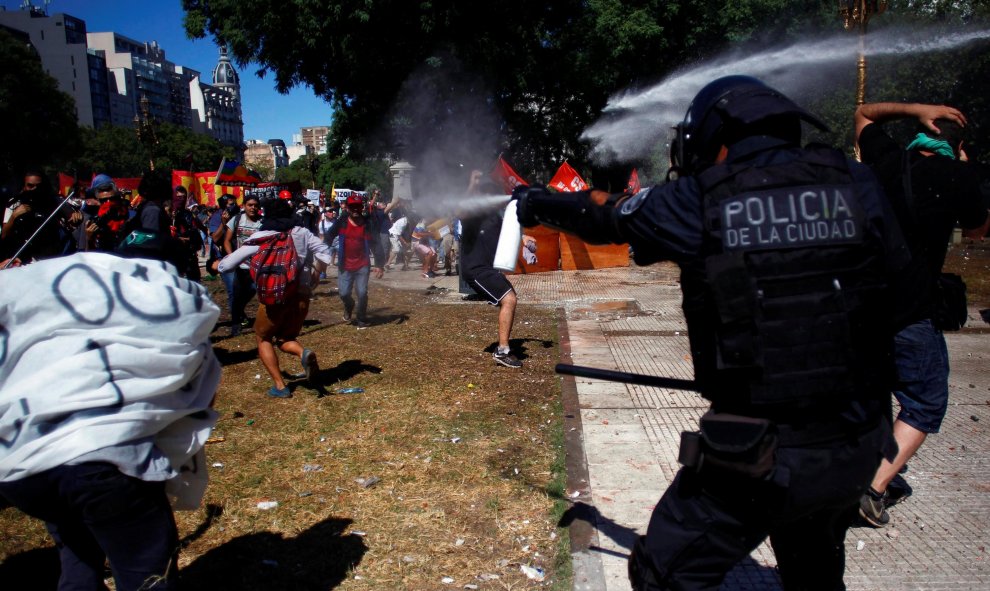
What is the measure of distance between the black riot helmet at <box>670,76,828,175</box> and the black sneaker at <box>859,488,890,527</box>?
2318 millimetres

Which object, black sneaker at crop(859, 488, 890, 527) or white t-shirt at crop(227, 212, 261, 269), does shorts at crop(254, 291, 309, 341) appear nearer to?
white t-shirt at crop(227, 212, 261, 269)

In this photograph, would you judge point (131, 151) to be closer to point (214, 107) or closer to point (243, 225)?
point (243, 225)

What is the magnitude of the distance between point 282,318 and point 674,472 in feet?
11.5

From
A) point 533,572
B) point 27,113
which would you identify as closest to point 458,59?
point 533,572

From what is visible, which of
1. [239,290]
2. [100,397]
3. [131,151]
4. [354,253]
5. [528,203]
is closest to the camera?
[100,397]

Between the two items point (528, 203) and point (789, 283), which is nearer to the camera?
point (789, 283)

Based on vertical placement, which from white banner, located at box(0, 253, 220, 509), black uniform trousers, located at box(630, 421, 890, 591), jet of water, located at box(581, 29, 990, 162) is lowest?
black uniform trousers, located at box(630, 421, 890, 591)

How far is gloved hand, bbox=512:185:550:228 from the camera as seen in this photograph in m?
2.58

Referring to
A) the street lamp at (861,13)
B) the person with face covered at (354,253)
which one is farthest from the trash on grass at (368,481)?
the street lamp at (861,13)

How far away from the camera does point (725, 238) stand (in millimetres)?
2027

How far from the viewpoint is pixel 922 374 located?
3500 mm

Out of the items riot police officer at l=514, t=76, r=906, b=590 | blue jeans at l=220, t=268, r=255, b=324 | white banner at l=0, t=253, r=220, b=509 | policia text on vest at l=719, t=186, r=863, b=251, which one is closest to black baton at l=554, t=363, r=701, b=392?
riot police officer at l=514, t=76, r=906, b=590

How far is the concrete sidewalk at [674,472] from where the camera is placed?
3.35 m

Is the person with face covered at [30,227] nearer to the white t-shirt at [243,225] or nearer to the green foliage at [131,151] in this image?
the white t-shirt at [243,225]
